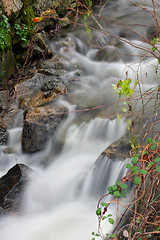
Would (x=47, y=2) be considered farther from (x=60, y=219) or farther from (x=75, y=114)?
(x=60, y=219)

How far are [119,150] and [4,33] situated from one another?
12.0 feet

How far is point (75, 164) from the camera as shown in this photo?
387 centimetres

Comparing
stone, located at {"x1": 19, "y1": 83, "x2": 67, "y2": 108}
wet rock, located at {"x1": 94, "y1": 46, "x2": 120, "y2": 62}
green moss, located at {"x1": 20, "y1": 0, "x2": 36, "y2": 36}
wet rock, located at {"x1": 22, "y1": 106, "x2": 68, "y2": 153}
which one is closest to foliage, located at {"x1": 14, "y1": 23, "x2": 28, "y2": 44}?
green moss, located at {"x1": 20, "y1": 0, "x2": 36, "y2": 36}

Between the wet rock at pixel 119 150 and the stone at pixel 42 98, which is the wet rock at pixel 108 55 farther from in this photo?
the wet rock at pixel 119 150

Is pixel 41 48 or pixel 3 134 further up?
pixel 41 48

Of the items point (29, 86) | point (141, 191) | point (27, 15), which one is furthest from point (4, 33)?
point (141, 191)

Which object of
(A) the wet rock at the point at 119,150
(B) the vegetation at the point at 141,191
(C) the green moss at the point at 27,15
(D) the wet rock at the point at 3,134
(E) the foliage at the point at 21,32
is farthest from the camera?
(C) the green moss at the point at 27,15

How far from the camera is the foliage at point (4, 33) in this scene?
5.14 metres

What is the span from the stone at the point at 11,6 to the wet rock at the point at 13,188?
369 centimetres

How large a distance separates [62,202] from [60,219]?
0.28 metres

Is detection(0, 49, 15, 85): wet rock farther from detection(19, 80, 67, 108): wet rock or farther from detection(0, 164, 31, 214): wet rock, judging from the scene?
detection(0, 164, 31, 214): wet rock

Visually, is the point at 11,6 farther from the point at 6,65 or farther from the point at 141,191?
the point at 141,191

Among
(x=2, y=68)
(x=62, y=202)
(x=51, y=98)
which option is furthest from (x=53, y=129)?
(x=2, y=68)

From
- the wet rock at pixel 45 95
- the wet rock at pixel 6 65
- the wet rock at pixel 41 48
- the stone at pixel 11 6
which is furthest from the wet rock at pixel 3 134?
the stone at pixel 11 6
